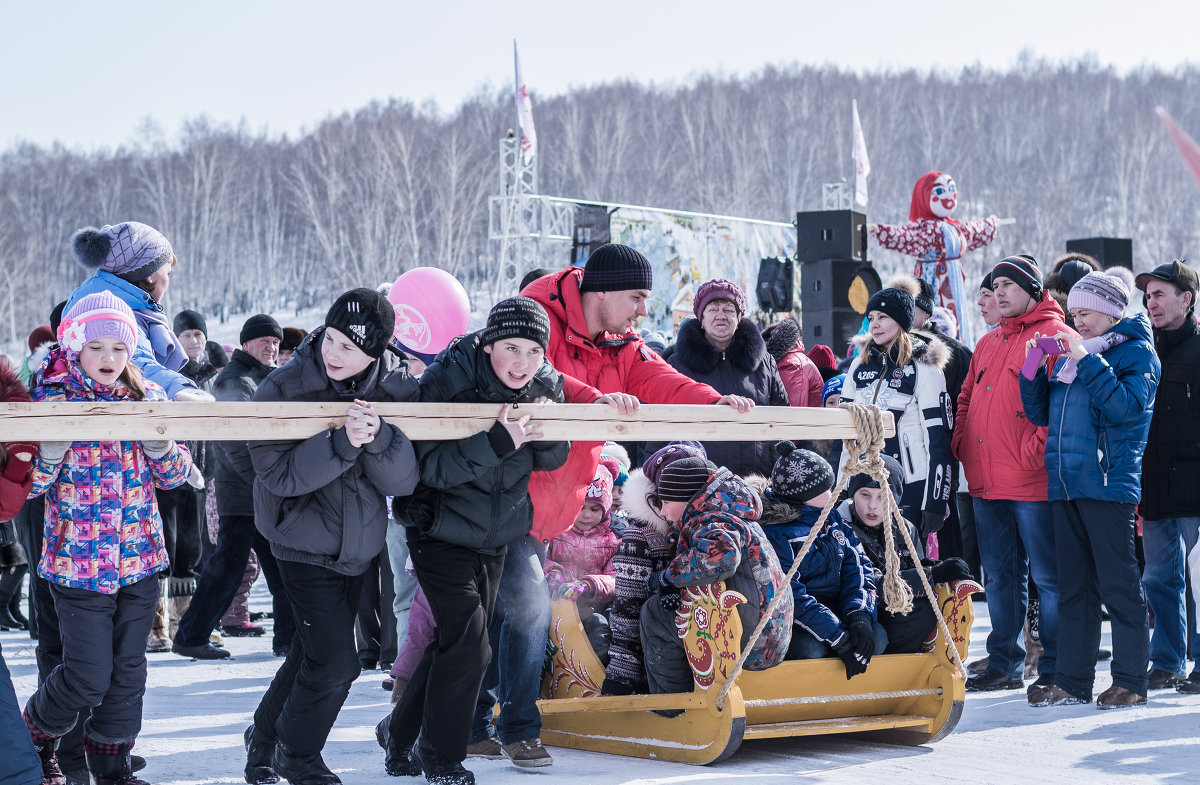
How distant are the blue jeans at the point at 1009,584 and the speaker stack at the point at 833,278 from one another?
5880 mm

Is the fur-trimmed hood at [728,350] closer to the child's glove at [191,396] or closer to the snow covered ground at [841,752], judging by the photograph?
the snow covered ground at [841,752]

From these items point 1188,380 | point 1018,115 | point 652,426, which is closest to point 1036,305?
point 1188,380

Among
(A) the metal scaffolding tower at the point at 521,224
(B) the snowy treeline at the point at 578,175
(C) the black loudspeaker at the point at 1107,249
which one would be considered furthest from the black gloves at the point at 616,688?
(B) the snowy treeline at the point at 578,175

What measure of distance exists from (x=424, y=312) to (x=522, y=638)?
1.96 meters

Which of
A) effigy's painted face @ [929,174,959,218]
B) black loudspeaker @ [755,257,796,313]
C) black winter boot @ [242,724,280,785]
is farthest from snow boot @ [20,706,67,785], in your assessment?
black loudspeaker @ [755,257,796,313]

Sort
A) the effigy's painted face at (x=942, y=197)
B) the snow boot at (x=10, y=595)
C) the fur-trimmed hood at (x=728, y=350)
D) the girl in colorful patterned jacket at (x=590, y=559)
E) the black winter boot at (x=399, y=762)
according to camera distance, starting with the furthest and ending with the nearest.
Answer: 1. the effigy's painted face at (x=942, y=197)
2. the snow boot at (x=10, y=595)
3. the fur-trimmed hood at (x=728, y=350)
4. the girl in colorful patterned jacket at (x=590, y=559)
5. the black winter boot at (x=399, y=762)

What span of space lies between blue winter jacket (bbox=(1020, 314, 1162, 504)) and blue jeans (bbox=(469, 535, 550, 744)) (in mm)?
2448

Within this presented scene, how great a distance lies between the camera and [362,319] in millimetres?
3629

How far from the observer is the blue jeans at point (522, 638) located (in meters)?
4.17

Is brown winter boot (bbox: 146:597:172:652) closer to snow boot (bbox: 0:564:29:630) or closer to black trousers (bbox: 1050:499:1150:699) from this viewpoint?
snow boot (bbox: 0:564:29:630)

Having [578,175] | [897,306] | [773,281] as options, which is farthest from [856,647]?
[578,175]

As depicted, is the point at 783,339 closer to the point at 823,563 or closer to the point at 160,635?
the point at 823,563

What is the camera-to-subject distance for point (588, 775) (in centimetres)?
405

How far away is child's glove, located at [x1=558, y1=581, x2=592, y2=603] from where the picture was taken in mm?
4770
